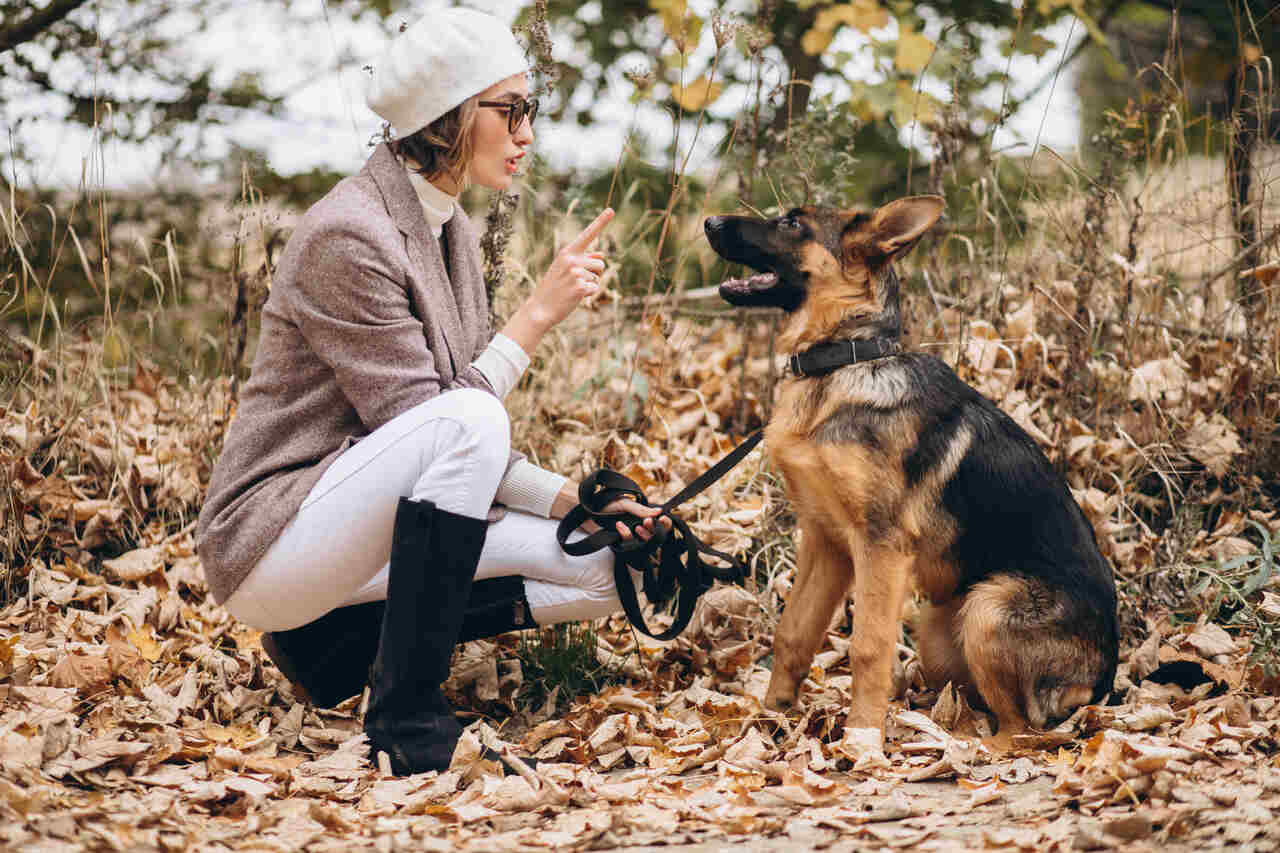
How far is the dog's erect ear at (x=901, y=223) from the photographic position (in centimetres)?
334

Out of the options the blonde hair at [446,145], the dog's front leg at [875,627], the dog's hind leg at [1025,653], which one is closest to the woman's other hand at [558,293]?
the blonde hair at [446,145]

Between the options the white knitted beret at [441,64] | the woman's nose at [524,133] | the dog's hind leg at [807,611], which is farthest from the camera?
the dog's hind leg at [807,611]

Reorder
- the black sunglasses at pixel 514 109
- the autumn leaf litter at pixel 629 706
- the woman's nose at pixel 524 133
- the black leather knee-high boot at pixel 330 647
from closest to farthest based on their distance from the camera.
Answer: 1. the autumn leaf litter at pixel 629 706
2. the black sunglasses at pixel 514 109
3. the woman's nose at pixel 524 133
4. the black leather knee-high boot at pixel 330 647

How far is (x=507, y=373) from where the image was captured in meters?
3.27

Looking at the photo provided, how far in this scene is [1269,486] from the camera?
14.9ft

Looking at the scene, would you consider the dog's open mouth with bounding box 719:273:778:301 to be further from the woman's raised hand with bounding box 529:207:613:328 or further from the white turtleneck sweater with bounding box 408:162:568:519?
the white turtleneck sweater with bounding box 408:162:568:519

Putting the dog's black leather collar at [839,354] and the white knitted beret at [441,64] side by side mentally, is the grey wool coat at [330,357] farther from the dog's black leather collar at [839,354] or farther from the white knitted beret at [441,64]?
the dog's black leather collar at [839,354]

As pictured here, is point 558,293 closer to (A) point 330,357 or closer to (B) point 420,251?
(B) point 420,251

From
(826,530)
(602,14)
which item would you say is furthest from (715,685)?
(602,14)

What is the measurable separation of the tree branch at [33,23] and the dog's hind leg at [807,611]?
4.25 m

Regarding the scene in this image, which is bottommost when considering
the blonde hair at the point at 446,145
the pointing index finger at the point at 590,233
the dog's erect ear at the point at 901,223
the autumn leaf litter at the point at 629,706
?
the autumn leaf litter at the point at 629,706

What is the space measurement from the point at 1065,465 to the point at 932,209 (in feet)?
5.48

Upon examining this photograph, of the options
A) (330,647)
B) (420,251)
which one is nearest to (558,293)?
(420,251)

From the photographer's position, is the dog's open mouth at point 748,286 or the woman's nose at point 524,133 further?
the dog's open mouth at point 748,286
